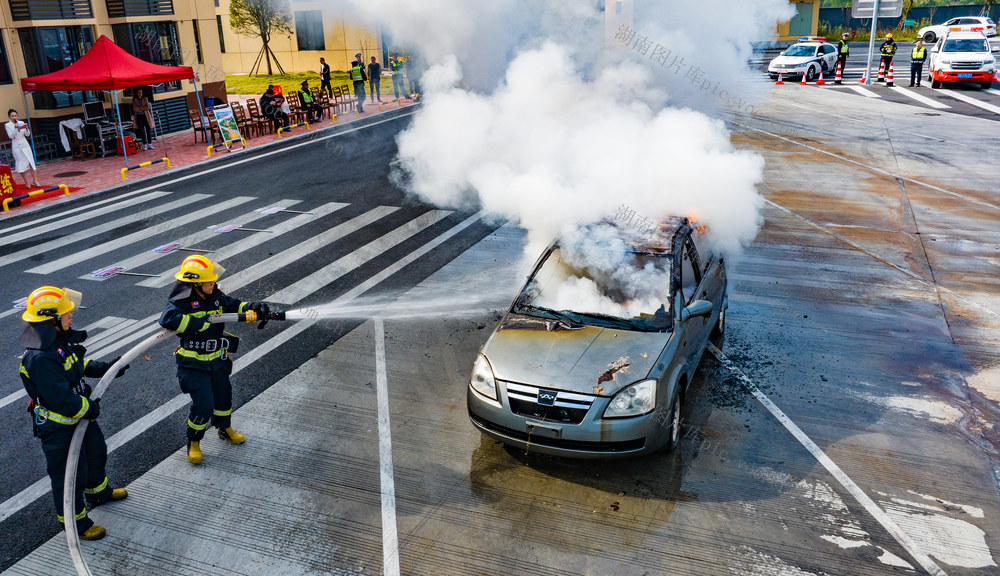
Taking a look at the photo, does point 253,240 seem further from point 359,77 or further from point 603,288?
point 359,77

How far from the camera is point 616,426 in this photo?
5117mm

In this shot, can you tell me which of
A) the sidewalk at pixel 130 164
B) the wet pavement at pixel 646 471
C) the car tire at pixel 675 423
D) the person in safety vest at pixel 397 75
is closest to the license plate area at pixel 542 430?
the wet pavement at pixel 646 471

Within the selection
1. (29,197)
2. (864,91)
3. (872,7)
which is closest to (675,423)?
(29,197)

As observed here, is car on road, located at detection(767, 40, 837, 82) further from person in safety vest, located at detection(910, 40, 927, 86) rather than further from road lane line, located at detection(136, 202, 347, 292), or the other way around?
road lane line, located at detection(136, 202, 347, 292)

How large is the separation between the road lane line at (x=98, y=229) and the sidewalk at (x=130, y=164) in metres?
2.32

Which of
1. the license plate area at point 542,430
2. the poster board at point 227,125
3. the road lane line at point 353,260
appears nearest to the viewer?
the license plate area at point 542,430

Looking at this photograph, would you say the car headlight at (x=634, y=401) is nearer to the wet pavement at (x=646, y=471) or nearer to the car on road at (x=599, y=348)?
the car on road at (x=599, y=348)

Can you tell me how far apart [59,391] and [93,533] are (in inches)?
41.1

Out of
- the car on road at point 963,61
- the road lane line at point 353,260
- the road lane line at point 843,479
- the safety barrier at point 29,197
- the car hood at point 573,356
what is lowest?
the road lane line at point 843,479

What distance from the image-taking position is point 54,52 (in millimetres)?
18812

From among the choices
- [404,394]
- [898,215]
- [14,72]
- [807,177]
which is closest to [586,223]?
[404,394]

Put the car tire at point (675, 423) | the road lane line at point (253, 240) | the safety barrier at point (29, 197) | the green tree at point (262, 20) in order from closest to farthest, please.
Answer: the car tire at point (675, 423) < the road lane line at point (253, 240) < the safety barrier at point (29, 197) < the green tree at point (262, 20)

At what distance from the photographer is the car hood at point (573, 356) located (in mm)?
5266

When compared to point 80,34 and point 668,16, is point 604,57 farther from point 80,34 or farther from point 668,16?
point 80,34
